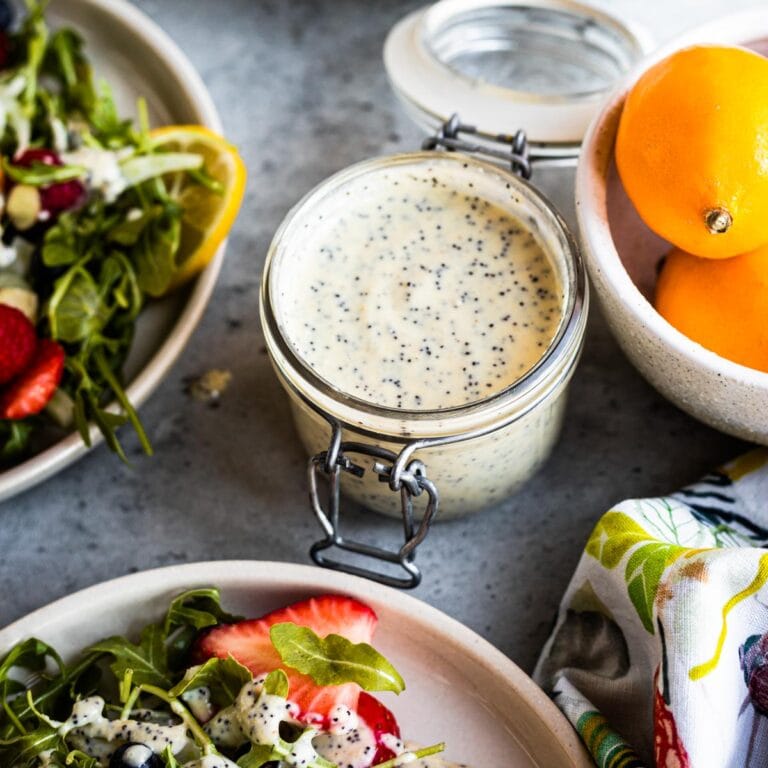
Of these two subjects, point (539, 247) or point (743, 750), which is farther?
point (539, 247)

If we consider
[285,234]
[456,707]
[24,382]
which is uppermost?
[285,234]

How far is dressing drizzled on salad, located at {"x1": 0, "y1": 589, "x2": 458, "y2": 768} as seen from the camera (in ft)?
2.40

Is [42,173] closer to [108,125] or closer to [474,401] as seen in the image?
[108,125]

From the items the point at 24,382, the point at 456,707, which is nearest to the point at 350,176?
the point at 24,382

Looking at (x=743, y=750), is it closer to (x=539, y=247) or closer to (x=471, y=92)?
(x=539, y=247)

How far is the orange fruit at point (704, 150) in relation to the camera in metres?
0.73

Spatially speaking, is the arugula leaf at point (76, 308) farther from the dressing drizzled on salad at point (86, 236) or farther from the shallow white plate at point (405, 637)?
the shallow white plate at point (405, 637)

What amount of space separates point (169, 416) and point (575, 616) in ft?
1.31

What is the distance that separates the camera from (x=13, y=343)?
2.91ft

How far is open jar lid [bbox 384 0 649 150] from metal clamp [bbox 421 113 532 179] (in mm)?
19

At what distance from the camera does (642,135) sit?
2.53 ft

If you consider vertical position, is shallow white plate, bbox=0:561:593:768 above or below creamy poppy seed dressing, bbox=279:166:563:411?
below

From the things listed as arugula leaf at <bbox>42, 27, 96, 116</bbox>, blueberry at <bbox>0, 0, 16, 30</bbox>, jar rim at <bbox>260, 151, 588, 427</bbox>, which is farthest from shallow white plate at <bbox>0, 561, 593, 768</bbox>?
blueberry at <bbox>0, 0, 16, 30</bbox>

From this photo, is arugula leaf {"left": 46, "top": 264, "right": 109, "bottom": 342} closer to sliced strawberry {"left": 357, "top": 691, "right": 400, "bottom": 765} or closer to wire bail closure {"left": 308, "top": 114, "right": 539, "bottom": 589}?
wire bail closure {"left": 308, "top": 114, "right": 539, "bottom": 589}
